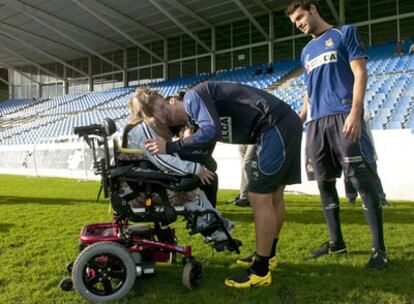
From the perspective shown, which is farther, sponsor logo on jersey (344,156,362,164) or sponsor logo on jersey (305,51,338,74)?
sponsor logo on jersey (305,51,338,74)

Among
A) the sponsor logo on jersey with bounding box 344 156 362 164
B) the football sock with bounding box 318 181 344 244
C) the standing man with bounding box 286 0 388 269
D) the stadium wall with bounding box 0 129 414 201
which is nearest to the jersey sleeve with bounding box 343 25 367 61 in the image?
the standing man with bounding box 286 0 388 269

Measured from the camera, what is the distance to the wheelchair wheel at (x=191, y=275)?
267 centimetres

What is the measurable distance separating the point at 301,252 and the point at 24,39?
94.3 feet

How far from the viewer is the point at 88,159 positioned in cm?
1109

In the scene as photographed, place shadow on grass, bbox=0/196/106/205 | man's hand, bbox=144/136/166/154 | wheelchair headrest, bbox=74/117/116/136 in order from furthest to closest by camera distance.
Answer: shadow on grass, bbox=0/196/106/205 < wheelchair headrest, bbox=74/117/116/136 < man's hand, bbox=144/136/166/154

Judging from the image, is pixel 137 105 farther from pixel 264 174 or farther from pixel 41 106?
pixel 41 106

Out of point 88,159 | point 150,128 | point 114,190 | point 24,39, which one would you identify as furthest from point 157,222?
point 24,39

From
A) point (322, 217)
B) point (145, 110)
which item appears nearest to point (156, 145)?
point (145, 110)

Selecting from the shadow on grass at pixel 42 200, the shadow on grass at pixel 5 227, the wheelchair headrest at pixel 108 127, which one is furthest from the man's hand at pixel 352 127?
the shadow on grass at pixel 42 200

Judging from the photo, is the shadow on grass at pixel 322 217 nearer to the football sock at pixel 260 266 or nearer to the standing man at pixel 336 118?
the standing man at pixel 336 118

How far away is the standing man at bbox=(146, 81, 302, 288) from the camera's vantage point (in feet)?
8.92

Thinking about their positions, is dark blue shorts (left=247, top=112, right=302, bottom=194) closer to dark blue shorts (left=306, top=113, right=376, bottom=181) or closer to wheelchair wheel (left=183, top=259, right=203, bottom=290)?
dark blue shorts (left=306, top=113, right=376, bottom=181)

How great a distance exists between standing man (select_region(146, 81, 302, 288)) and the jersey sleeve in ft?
2.33

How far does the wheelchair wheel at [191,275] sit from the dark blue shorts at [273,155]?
1.97 ft
